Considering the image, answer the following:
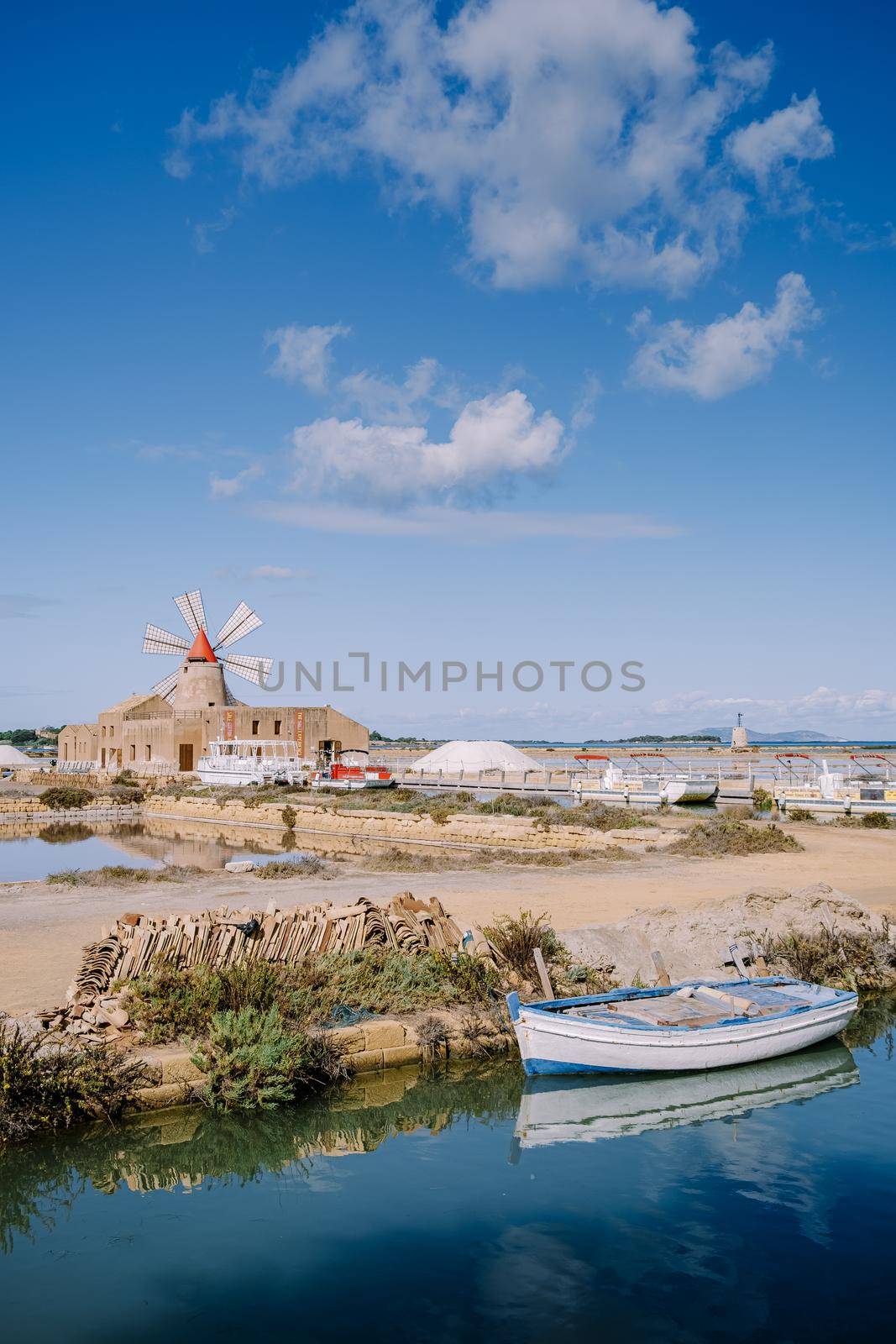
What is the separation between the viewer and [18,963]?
10.5 meters

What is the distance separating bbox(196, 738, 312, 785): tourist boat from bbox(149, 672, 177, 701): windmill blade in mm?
11239

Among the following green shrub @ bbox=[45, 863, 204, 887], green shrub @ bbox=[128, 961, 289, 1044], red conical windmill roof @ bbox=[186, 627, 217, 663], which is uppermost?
red conical windmill roof @ bbox=[186, 627, 217, 663]

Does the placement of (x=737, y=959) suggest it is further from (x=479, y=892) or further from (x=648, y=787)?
(x=648, y=787)

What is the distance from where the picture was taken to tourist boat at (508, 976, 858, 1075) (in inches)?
308

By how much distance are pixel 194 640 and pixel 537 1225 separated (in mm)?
52377

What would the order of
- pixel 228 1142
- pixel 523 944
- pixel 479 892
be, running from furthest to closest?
1. pixel 479 892
2. pixel 523 944
3. pixel 228 1142

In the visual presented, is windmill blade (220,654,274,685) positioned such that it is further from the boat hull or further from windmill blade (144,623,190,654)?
the boat hull

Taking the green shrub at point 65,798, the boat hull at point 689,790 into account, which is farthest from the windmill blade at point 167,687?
the boat hull at point 689,790

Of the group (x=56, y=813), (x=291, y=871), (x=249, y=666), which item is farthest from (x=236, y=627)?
(x=291, y=871)

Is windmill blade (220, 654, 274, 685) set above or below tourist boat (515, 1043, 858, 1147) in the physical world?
above

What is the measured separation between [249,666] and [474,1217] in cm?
5369

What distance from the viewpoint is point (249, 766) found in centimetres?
A: 4412

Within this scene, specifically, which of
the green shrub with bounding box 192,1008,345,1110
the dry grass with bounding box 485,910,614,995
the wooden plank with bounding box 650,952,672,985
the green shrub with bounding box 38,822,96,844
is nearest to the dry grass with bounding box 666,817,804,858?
the dry grass with bounding box 485,910,614,995

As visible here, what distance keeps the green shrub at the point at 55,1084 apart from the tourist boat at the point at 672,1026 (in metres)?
3.00
